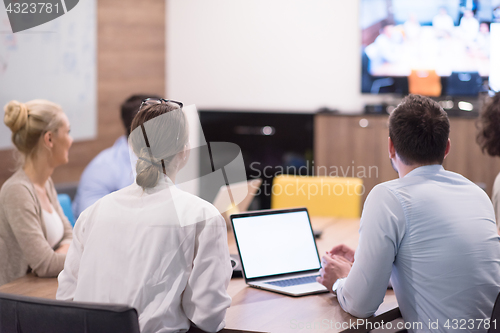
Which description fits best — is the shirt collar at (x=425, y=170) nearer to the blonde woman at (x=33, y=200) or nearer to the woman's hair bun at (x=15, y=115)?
the blonde woman at (x=33, y=200)

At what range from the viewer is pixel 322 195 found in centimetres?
321

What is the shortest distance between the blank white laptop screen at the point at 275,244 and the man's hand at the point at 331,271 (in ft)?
0.56

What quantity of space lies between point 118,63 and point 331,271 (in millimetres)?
3562

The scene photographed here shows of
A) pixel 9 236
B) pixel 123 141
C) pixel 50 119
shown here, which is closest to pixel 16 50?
pixel 123 141

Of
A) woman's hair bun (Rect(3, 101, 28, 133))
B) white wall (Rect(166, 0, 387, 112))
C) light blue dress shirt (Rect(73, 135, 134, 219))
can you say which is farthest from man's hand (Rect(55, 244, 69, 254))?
white wall (Rect(166, 0, 387, 112))

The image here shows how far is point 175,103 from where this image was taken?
1526 millimetres

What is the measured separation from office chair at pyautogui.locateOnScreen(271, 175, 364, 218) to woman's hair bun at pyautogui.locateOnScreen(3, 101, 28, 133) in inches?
63.3

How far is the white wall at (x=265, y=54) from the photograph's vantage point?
195 inches

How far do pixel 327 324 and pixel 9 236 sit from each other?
1.22m

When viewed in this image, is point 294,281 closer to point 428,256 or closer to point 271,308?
point 271,308

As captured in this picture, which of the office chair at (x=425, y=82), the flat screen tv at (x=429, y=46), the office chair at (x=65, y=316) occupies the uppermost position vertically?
the flat screen tv at (x=429, y=46)

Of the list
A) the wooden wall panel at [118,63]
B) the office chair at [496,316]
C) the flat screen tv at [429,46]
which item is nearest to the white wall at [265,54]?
the flat screen tv at [429,46]

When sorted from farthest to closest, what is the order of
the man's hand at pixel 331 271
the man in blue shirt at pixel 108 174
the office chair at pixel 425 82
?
the office chair at pixel 425 82 → the man in blue shirt at pixel 108 174 → the man's hand at pixel 331 271

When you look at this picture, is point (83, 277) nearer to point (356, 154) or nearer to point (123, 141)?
point (123, 141)
